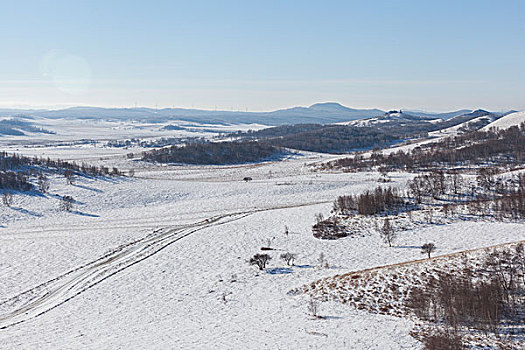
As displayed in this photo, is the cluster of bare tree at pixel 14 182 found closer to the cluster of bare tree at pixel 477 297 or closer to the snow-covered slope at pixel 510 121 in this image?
the cluster of bare tree at pixel 477 297

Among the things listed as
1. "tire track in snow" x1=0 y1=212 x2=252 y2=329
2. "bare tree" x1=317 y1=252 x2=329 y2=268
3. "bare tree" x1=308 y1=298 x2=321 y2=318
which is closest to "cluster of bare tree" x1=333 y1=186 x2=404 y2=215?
"bare tree" x1=317 y1=252 x2=329 y2=268

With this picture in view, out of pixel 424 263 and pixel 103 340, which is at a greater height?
pixel 424 263

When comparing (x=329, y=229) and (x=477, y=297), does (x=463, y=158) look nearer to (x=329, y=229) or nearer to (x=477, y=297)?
(x=329, y=229)

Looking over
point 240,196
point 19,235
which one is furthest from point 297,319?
point 240,196

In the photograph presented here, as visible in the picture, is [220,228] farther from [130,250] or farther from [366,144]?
[366,144]

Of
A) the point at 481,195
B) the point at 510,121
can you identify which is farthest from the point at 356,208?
the point at 510,121
